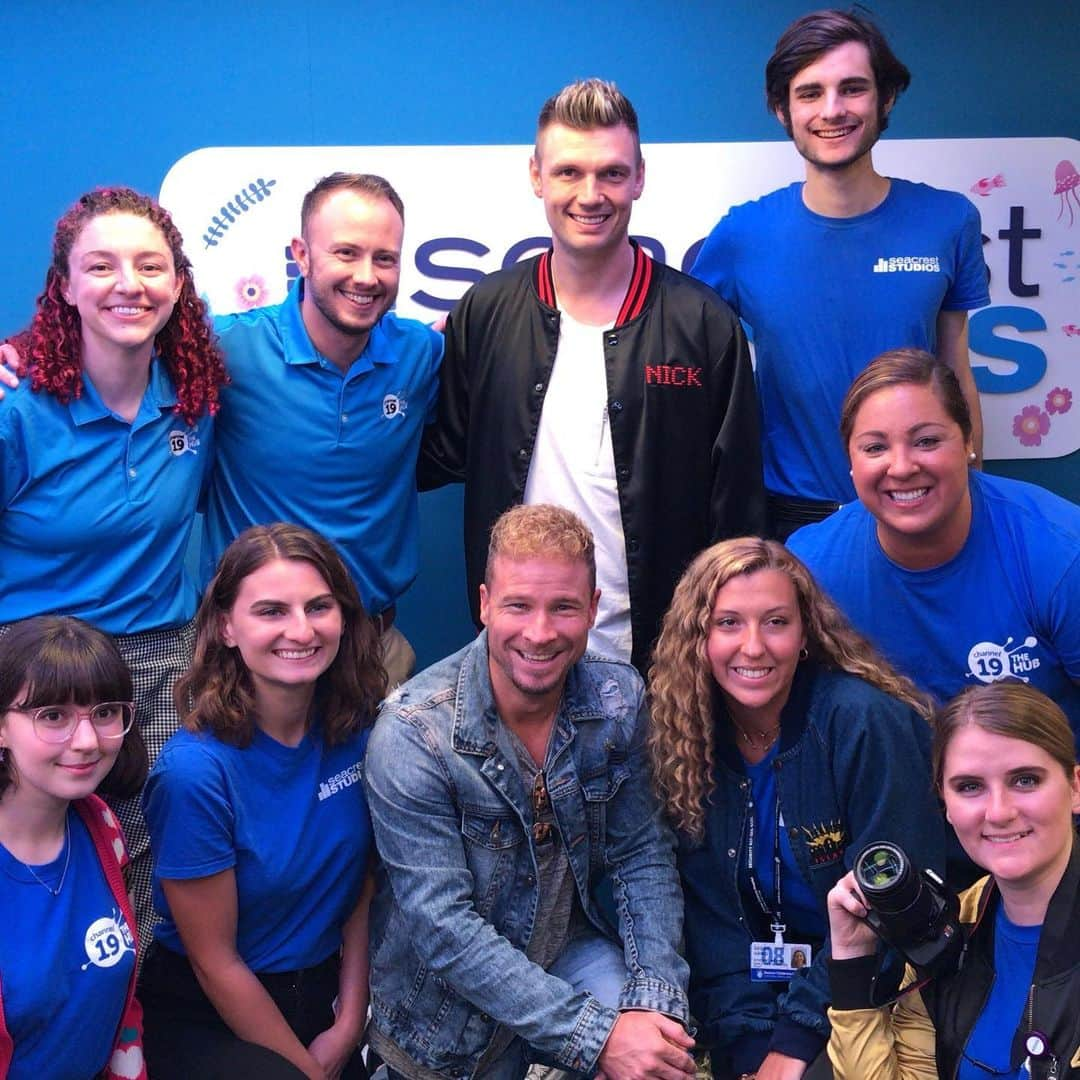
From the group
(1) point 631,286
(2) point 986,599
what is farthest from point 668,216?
(2) point 986,599

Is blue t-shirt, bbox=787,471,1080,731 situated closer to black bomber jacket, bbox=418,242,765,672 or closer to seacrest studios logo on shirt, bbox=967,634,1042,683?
seacrest studios logo on shirt, bbox=967,634,1042,683

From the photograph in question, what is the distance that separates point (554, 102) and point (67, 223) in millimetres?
1093

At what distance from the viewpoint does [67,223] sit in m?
2.97

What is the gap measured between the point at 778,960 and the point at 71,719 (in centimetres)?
136

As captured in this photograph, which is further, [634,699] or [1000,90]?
[1000,90]

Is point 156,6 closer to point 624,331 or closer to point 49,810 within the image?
point 624,331

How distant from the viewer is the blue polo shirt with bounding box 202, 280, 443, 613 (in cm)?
320

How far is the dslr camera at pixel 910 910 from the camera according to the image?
2.30m

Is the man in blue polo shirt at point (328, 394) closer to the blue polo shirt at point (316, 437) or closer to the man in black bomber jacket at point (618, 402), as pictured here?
the blue polo shirt at point (316, 437)

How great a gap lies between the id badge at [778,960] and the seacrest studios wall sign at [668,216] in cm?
181

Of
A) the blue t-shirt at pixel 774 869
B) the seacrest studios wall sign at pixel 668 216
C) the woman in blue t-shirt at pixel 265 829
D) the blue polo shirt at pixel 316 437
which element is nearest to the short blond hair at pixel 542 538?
the woman in blue t-shirt at pixel 265 829

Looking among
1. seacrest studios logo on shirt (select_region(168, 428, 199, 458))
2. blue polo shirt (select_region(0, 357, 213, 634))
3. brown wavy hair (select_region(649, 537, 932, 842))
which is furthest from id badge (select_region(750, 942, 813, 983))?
seacrest studios logo on shirt (select_region(168, 428, 199, 458))

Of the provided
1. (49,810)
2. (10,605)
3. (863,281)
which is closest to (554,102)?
(863,281)

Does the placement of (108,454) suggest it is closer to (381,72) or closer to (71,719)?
(71,719)
